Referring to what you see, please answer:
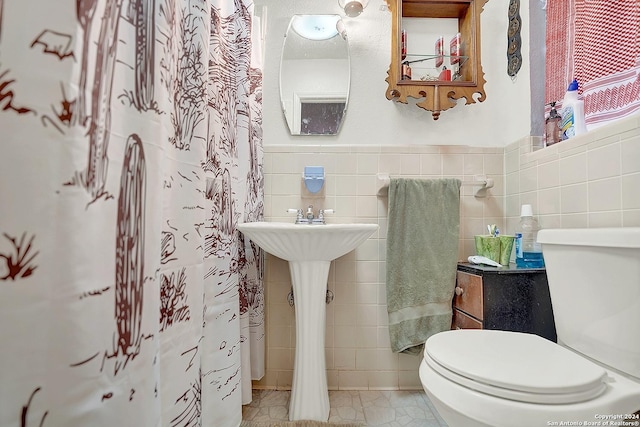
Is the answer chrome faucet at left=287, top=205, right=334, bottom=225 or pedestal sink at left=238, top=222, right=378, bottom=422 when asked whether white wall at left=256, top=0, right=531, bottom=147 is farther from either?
pedestal sink at left=238, top=222, right=378, bottom=422

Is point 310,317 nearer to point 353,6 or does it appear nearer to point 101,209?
point 101,209

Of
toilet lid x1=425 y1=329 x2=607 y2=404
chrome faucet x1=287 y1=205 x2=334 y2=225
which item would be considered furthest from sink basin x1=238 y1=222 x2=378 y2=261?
toilet lid x1=425 y1=329 x2=607 y2=404

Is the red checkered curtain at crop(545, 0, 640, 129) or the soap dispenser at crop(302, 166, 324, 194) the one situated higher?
the red checkered curtain at crop(545, 0, 640, 129)

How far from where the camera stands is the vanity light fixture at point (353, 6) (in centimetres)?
156

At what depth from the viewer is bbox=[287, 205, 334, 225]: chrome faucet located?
1.48 m

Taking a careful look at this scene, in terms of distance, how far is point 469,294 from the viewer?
129cm

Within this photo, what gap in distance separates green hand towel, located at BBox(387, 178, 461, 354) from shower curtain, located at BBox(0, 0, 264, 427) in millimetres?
947

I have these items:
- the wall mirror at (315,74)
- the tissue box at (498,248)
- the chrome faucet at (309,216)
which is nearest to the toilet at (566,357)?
the tissue box at (498,248)

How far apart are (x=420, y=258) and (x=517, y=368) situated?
0.73 m

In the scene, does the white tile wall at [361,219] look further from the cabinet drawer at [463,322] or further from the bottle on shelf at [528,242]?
the cabinet drawer at [463,322]

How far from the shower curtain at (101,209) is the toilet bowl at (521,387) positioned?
61 centimetres

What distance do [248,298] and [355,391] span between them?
28.3 inches

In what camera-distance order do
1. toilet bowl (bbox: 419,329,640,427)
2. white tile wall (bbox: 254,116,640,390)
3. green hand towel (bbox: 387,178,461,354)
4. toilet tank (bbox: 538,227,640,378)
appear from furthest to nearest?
white tile wall (bbox: 254,116,640,390) → green hand towel (bbox: 387,178,461,354) → toilet tank (bbox: 538,227,640,378) → toilet bowl (bbox: 419,329,640,427)

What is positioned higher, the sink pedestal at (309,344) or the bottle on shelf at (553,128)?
the bottle on shelf at (553,128)
